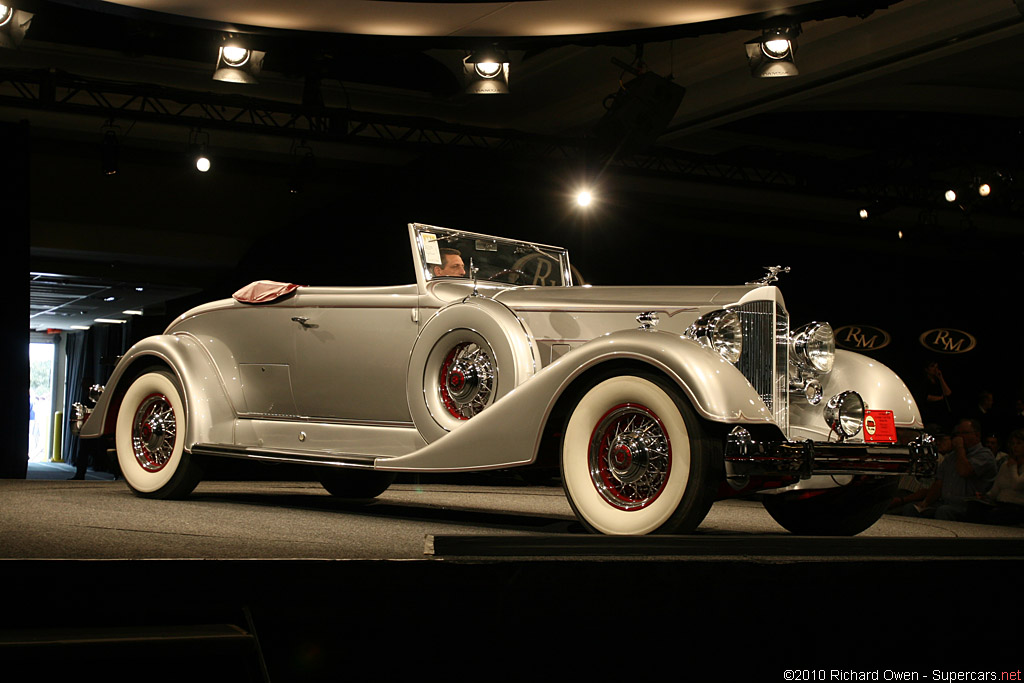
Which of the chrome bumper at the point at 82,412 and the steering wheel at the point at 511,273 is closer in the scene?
the steering wheel at the point at 511,273

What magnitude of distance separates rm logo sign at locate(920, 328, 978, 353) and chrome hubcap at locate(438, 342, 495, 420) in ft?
37.8

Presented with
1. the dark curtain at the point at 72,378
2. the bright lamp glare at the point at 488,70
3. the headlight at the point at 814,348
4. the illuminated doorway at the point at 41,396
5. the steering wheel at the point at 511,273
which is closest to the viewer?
the headlight at the point at 814,348

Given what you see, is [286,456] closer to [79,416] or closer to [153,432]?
[153,432]

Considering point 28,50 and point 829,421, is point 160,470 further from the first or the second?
point 28,50

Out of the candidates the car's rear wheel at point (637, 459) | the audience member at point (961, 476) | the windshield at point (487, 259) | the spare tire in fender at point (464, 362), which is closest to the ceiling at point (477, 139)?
the windshield at point (487, 259)

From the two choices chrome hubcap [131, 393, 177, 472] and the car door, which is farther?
chrome hubcap [131, 393, 177, 472]

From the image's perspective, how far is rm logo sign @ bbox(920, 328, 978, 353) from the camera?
14175mm

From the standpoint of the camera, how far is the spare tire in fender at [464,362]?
4.05 m

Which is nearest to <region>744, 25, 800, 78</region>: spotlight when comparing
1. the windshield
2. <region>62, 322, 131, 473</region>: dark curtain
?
the windshield

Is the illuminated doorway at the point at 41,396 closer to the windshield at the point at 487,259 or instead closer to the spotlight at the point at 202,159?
the spotlight at the point at 202,159

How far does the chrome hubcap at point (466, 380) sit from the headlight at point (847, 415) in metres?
1.32

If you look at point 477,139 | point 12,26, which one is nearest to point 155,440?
point 12,26

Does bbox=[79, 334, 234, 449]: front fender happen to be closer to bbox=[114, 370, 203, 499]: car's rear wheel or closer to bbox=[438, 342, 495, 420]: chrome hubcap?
bbox=[114, 370, 203, 499]: car's rear wheel
